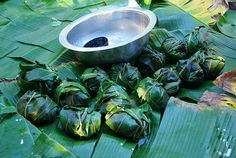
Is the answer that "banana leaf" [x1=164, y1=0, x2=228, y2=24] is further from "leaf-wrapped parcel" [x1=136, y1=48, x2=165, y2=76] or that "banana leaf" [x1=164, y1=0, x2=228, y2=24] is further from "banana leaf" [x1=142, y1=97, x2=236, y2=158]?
"banana leaf" [x1=142, y1=97, x2=236, y2=158]

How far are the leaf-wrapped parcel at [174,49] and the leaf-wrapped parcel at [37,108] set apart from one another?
890 millimetres

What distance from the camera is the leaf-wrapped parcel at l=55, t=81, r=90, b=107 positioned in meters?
2.18

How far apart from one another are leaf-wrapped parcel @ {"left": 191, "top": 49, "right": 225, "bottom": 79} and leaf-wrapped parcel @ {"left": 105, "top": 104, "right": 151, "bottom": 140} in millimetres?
610

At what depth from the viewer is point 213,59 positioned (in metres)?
2.40

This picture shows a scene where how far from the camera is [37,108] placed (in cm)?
209

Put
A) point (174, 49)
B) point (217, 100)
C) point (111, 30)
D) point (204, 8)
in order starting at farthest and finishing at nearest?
point (204, 8) → point (111, 30) → point (174, 49) → point (217, 100)

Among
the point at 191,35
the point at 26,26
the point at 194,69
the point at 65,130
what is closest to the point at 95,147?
the point at 65,130

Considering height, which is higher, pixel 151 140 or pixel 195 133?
pixel 195 133

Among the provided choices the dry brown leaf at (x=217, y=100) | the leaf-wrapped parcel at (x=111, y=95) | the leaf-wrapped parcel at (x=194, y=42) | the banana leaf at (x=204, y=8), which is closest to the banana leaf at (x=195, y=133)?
the dry brown leaf at (x=217, y=100)

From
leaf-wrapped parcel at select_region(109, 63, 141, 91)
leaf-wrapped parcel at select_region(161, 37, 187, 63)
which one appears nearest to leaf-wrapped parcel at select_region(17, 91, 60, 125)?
leaf-wrapped parcel at select_region(109, 63, 141, 91)

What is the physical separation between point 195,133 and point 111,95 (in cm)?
51

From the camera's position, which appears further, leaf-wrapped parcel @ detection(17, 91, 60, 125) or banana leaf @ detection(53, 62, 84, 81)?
banana leaf @ detection(53, 62, 84, 81)

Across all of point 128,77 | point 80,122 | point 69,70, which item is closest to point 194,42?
point 128,77

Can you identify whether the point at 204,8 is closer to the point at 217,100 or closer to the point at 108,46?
the point at 108,46
